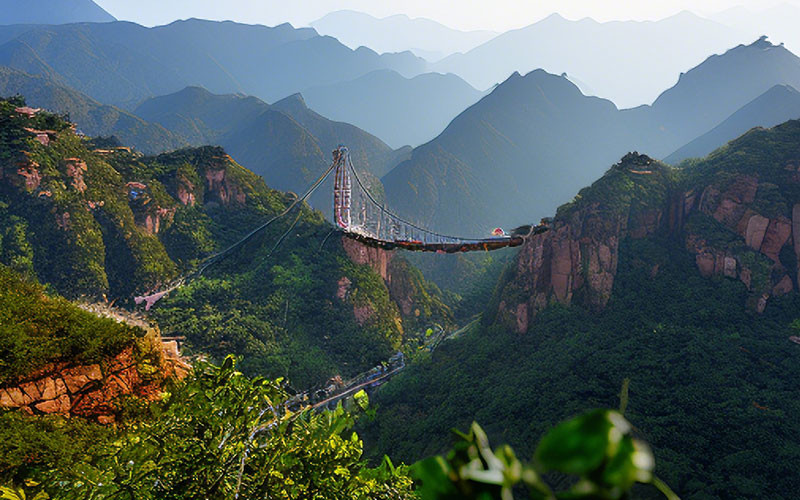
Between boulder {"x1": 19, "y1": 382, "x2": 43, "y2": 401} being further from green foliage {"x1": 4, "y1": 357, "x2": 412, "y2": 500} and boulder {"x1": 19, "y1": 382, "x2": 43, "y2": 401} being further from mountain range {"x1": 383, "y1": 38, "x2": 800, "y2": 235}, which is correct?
mountain range {"x1": 383, "y1": 38, "x2": 800, "y2": 235}

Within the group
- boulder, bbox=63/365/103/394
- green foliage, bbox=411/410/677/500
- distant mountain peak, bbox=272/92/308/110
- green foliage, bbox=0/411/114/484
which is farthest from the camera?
distant mountain peak, bbox=272/92/308/110

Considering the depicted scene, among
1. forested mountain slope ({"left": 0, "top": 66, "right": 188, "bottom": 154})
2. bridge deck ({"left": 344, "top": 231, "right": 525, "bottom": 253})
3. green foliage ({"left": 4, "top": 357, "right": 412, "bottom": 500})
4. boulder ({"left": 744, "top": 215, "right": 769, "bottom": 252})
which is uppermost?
forested mountain slope ({"left": 0, "top": 66, "right": 188, "bottom": 154})

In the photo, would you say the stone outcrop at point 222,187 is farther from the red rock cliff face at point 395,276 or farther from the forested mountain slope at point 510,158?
the forested mountain slope at point 510,158

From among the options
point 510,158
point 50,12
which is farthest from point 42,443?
point 50,12

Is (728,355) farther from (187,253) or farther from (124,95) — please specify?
(124,95)

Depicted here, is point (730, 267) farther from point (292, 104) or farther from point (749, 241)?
point (292, 104)

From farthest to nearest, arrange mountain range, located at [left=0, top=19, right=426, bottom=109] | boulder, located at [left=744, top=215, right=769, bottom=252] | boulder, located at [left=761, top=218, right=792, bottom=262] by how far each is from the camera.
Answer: mountain range, located at [left=0, top=19, right=426, bottom=109] < boulder, located at [left=744, top=215, right=769, bottom=252] < boulder, located at [left=761, top=218, right=792, bottom=262]

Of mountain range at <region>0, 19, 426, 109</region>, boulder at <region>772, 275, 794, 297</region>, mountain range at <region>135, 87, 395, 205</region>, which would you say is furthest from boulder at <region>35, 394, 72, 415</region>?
mountain range at <region>0, 19, 426, 109</region>
